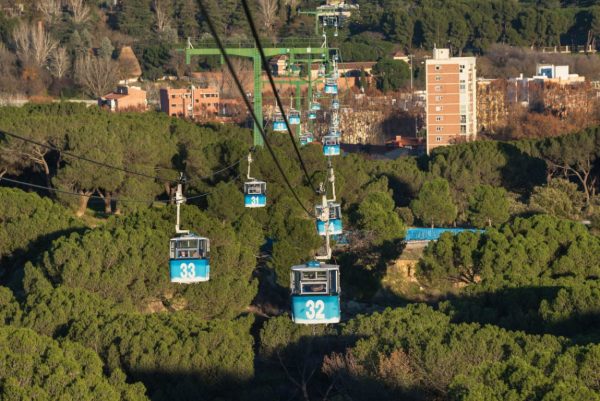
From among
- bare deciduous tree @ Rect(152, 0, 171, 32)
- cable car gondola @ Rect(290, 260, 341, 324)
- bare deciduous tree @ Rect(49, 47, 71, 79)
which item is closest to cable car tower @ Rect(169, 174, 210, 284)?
cable car gondola @ Rect(290, 260, 341, 324)

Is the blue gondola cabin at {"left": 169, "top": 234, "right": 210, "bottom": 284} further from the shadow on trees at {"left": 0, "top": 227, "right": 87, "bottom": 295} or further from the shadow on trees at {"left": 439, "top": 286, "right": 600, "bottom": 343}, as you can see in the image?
the shadow on trees at {"left": 0, "top": 227, "right": 87, "bottom": 295}

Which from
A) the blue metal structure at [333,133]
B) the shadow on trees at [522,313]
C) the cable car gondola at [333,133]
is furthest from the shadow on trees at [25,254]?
the shadow on trees at [522,313]

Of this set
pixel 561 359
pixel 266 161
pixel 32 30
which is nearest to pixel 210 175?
pixel 266 161

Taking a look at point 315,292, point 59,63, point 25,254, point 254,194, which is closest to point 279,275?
point 25,254

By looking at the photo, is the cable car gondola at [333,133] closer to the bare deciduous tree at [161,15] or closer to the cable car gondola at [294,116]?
the cable car gondola at [294,116]

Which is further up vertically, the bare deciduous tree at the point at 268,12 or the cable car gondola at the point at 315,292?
the bare deciduous tree at the point at 268,12

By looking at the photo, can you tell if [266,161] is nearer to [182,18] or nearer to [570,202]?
[570,202]

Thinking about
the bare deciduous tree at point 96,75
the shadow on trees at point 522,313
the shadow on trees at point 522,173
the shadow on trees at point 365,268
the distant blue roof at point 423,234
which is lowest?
the shadow on trees at point 365,268
